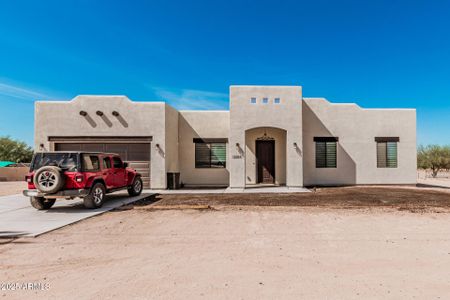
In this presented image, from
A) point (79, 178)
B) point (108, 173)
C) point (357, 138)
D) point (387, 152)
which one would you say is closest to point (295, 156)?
point (357, 138)

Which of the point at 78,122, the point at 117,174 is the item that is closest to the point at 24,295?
the point at 117,174

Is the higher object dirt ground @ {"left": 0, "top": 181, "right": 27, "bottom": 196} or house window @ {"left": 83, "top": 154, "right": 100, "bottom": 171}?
house window @ {"left": 83, "top": 154, "right": 100, "bottom": 171}

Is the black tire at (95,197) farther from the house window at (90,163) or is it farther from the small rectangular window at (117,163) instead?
the small rectangular window at (117,163)

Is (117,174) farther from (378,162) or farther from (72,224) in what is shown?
(378,162)

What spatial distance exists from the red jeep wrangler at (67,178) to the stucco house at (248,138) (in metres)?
4.70

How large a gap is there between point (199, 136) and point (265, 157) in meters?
4.35

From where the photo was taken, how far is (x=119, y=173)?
942cm

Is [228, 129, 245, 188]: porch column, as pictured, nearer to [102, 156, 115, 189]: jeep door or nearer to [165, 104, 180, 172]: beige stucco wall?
[165, 104, 180, 172]: beige stucco wall

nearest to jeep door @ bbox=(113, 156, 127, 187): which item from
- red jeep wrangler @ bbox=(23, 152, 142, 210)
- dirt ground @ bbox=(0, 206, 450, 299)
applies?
red jeep wrangler @ bbox=(23, 152, 142, 210)

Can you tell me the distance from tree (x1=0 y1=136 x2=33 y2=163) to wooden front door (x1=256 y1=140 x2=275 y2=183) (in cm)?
3920

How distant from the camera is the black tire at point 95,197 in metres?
7.71

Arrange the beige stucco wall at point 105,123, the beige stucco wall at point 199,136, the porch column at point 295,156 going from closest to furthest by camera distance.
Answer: the porch column at point 295,156 → the beige stucco wall at point 105,123 → the beige stucco wall at point 199,136

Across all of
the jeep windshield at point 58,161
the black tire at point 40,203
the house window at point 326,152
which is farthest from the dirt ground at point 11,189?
the house window at point 326,152

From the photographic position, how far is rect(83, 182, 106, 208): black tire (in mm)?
7707
